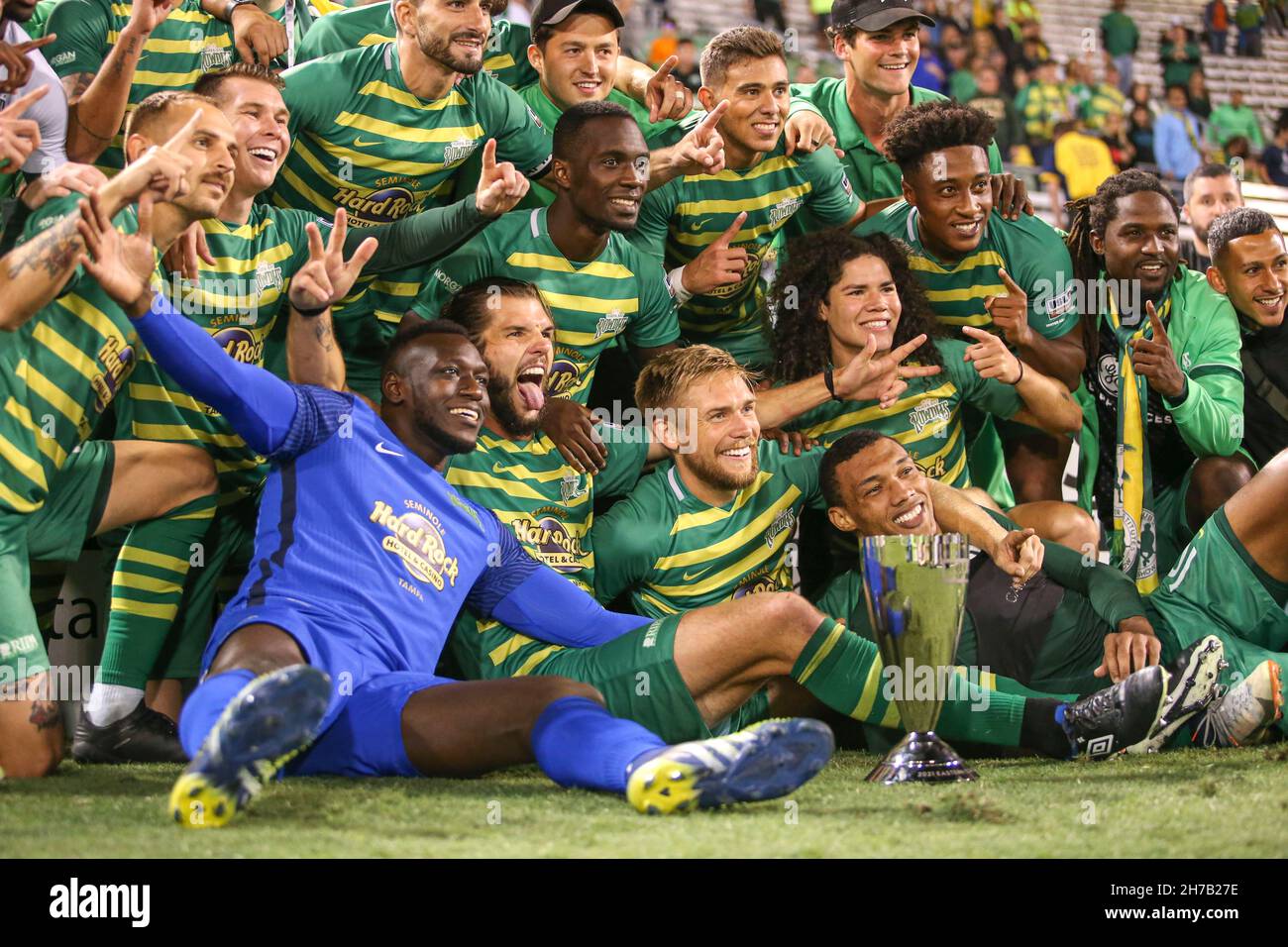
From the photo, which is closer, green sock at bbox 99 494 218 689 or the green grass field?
the green grass field

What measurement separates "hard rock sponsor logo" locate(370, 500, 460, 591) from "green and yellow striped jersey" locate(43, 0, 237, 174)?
1606 mm

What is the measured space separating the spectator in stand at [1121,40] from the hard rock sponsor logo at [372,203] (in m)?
10.7

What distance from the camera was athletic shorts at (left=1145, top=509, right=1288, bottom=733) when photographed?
13.3 feet

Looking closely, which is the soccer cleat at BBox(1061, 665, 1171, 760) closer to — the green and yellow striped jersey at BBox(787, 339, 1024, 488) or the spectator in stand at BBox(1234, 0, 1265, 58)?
the green and yellow striped jersey at BBox(787, 339, 1024, 488)

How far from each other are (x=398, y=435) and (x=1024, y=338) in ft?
7.04

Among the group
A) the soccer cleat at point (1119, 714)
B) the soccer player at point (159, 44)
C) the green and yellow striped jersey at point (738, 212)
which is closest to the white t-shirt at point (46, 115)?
the soccer player at point (159, 44)

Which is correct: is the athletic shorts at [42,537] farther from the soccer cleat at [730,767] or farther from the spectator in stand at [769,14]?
the spectator in stand at [769,14]

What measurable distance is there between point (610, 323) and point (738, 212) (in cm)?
67

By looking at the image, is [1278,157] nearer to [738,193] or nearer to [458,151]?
[738,193]

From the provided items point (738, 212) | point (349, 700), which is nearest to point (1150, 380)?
point (738, 212)

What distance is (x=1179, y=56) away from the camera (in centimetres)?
1356

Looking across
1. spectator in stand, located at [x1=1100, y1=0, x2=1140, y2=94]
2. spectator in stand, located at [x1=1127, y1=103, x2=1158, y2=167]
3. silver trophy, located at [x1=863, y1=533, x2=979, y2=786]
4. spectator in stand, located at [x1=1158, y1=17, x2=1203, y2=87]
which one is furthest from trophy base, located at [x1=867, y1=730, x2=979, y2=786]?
spectator in stand, located at [x1=1100, y1=0, x2=1140, y2=94]

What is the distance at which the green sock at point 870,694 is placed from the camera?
3.36 m
